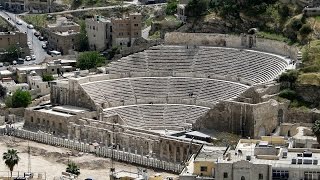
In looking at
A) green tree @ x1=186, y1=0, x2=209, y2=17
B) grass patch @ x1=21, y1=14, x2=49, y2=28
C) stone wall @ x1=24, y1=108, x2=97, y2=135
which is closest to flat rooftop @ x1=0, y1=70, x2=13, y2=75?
stone wall @ x1=24, y1=108, x2=97, y2=135

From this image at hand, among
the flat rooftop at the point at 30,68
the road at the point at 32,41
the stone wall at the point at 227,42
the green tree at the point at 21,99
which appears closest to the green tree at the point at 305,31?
the stone wall at the point at 227,42

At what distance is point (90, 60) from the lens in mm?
121562

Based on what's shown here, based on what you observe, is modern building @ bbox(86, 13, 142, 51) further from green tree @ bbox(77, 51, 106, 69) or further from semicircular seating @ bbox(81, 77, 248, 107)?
semicircular seating @ bbox(81, 77, 248, 107)

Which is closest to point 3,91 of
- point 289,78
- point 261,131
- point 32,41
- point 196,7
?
point 196,7

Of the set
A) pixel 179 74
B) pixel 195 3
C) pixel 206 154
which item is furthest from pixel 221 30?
pixel 206 154

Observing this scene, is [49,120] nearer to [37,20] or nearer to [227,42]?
[227,42]

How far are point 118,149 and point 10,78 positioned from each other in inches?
1279

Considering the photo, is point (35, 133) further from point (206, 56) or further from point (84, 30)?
point (84, 30)

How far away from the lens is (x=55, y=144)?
101750 millimetres

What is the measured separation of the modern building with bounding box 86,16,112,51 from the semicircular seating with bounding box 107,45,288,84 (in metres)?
13.3

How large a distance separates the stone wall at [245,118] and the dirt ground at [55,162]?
9674mm

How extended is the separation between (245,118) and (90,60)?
3523 centimetres

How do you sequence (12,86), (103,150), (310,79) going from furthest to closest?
(12,86), (103,150), (310,79)

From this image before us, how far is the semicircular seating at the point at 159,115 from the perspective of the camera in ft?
327
